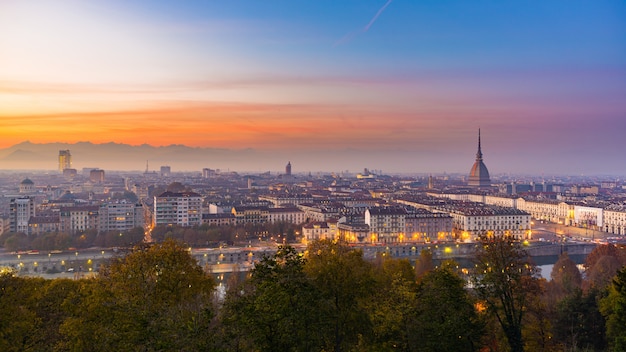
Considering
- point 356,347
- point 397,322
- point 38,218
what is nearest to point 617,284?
point 397,322

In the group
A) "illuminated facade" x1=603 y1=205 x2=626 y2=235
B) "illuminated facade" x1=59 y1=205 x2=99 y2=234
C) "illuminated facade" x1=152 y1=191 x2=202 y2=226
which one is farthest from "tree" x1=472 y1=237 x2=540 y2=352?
"illuminated facade" x1=603 y1=205 x2=626 y2=235

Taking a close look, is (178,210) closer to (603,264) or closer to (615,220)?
(603,264)

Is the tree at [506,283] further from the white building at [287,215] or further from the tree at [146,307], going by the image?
the white building at [287,215]

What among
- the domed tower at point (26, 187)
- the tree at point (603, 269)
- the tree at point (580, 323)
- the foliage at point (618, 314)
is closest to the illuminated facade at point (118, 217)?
the domed tower at point (26, 187)

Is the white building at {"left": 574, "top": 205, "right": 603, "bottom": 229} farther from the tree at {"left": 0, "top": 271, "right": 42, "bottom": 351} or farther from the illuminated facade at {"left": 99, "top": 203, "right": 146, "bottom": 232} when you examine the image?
the tree at {"left": 0, "top": 271, "right": 42, "bottom": 351}

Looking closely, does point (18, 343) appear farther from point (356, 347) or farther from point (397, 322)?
point (397, 322)
